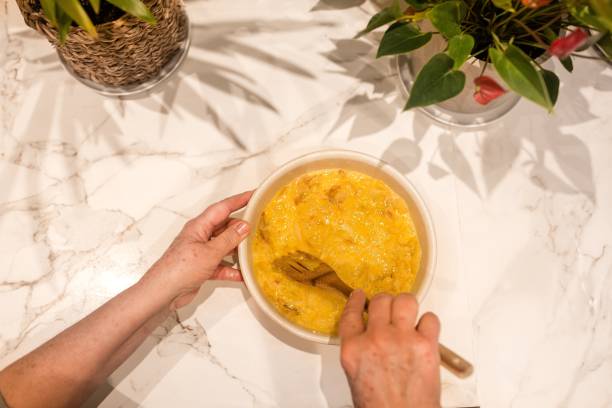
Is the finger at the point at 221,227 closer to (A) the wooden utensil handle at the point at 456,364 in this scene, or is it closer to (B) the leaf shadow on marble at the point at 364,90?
(B) the leaf shadow on marble at the point at 364,90

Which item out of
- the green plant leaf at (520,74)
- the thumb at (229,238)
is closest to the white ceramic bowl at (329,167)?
the thumb at (229,238)

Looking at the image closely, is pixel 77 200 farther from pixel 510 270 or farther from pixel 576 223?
pixel 576 223

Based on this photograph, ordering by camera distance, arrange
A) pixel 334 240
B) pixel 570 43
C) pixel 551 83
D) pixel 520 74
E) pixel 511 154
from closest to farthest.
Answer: pixel 570 43 → pixel 520 74 → pixel 551 83 → pixel 334 240 → pixel 511 154

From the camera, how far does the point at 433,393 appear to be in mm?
676

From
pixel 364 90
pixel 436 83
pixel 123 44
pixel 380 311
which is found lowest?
pixel 380 311

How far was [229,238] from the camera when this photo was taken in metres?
0.78

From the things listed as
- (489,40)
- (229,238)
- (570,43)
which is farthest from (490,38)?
(229,238)

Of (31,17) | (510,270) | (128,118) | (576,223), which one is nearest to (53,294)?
(128,118)

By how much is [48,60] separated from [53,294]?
43 centimetres

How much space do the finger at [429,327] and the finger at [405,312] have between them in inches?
0.5

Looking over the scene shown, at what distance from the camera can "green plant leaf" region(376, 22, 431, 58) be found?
29.0 inches

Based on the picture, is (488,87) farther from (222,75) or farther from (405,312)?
(222,75)

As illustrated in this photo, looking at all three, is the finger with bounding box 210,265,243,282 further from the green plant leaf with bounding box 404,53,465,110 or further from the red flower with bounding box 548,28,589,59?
the red flower with bounding box 548,28,589,59

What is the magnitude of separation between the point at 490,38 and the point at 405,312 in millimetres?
395
